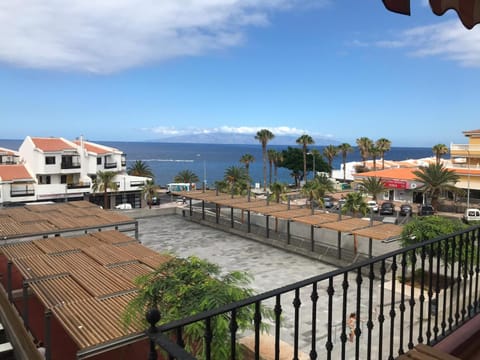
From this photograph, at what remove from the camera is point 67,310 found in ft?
27.2

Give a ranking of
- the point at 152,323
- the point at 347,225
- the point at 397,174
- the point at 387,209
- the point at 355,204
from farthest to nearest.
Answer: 1. the point at 397,174
2. the point at 387,209
3. the point at 355,204
4. the point at 347,225
5. the point at 152,323

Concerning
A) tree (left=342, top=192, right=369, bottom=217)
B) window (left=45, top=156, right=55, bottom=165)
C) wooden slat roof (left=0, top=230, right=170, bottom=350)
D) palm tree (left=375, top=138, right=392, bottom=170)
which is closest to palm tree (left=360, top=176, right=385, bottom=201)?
tree (left=342, top=192, right=369, bottom=217)

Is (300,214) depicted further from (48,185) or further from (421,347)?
(48,185)

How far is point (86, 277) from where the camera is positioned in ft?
34.6

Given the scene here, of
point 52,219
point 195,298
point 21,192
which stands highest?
point 195,298

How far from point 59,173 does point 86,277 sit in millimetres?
36204

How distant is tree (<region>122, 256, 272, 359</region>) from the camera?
5820 mm

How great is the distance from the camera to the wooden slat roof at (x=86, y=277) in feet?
25.0

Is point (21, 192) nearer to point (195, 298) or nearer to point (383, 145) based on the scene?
point (195, 298)

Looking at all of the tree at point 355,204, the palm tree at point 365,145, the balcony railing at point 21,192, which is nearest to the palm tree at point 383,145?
the palm tree at point 365,145

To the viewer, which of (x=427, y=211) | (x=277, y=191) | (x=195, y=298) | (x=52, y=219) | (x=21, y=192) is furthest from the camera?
(x=21, y=192)

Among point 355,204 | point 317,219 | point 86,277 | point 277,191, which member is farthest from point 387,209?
point 86,277

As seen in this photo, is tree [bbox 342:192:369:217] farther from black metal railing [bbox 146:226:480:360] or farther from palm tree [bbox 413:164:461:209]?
black metal railing [bbox 146:226:480:360]

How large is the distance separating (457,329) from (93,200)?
147 feet
